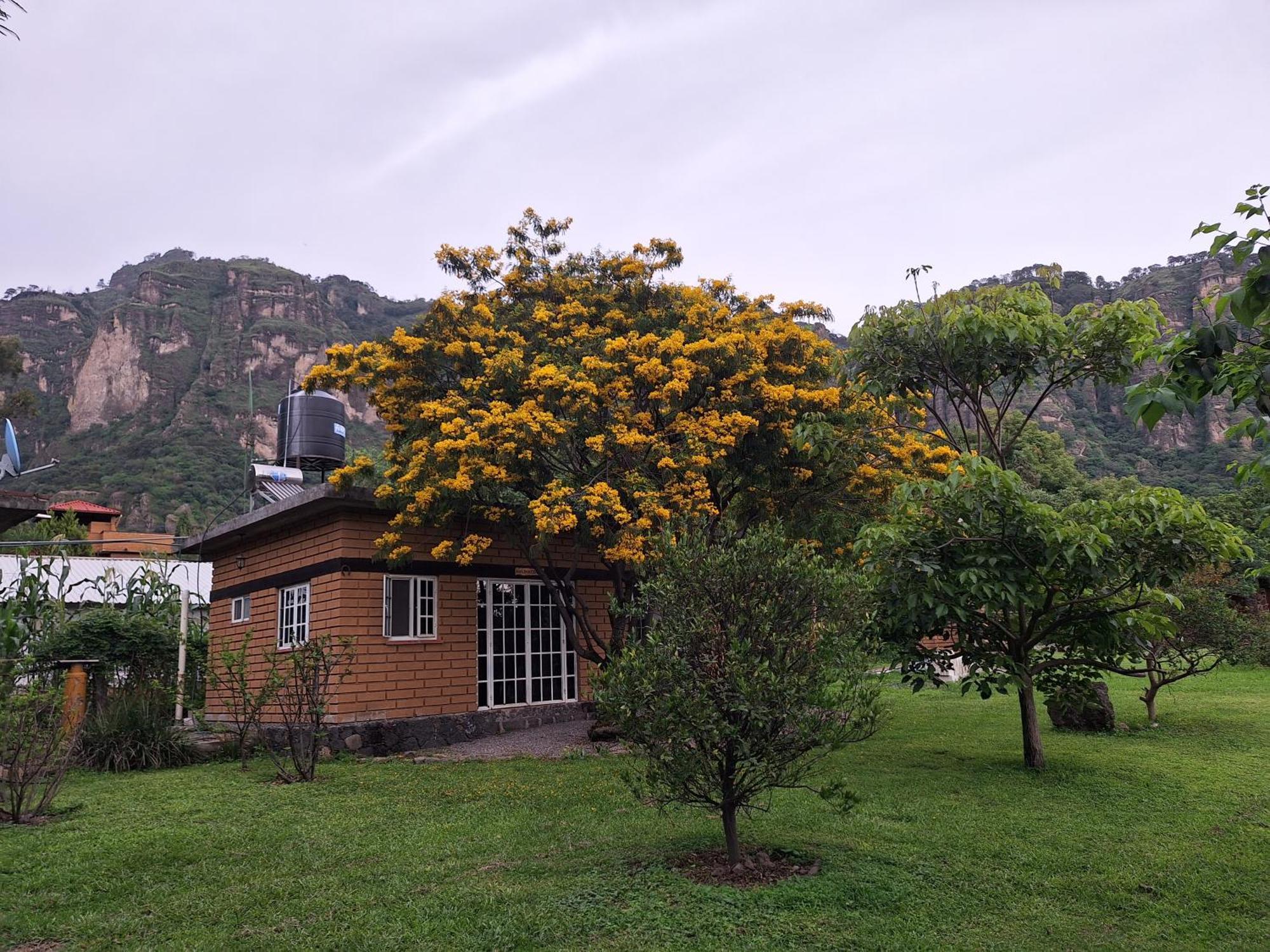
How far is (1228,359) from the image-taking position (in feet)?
11.6

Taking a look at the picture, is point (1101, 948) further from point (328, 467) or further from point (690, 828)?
point (328, 467)

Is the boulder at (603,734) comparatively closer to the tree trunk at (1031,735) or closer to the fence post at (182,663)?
the tree trunk at (1031,735)

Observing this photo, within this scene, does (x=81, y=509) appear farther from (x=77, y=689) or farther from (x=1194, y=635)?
(x=1194, y=635)

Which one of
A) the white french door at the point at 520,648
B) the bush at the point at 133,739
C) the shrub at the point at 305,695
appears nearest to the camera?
the shrub at the point at 305,695

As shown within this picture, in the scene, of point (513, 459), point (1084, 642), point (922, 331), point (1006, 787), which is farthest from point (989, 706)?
point (513, 459)

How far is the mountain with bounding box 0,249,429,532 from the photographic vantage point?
157 feet

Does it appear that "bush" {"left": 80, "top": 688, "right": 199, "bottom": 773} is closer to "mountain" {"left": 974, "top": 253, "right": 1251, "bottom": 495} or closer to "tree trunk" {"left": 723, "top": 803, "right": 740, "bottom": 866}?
"tree trunk" {"left": 723, "top": 803, "right": 740, "bottom": 866}

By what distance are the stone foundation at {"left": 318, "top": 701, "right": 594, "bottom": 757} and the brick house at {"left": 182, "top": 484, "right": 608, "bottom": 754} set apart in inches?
0.7

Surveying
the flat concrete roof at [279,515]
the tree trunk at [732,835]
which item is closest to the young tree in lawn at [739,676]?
the tree trunk at [732,835]

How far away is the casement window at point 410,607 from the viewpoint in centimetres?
1234

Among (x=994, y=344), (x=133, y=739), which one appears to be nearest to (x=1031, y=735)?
(x=994, y=344)

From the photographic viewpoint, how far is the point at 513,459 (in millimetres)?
10547

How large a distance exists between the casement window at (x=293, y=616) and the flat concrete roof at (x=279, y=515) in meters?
1.00

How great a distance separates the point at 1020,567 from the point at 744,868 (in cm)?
403
